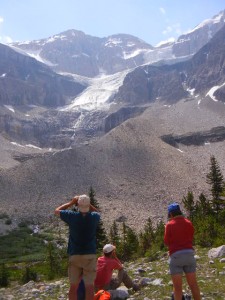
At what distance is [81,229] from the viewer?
10.5 meters

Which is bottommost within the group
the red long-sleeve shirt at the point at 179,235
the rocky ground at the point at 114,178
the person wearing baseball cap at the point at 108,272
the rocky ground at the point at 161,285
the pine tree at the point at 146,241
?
the pine tree at the point at 146,241

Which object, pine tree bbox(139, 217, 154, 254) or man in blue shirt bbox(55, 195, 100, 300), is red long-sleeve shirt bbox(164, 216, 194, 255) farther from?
pine tree bbox(139, 217, 154, 254)

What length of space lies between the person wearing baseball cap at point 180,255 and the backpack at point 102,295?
244 centimetres

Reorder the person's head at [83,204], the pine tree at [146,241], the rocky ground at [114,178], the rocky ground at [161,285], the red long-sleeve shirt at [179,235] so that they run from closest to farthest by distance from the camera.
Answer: the person's head at [83,204], the red long-sleeve shirt at [179,235], the rocky ground at [161,285], the pine tree at [146,241], the rocky ground at [114,178]

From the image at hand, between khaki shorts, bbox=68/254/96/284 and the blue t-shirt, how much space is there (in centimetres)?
14

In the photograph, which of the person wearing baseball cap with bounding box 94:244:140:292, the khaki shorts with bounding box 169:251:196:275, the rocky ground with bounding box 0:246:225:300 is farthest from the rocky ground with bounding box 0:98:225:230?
the khaki shorts with bounding box 169:251:196:275

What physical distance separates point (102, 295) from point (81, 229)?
295cm

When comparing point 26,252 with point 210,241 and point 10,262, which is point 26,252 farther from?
point 210,241

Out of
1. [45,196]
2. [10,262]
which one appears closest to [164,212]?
[45,196]

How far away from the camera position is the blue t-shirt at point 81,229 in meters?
10.5

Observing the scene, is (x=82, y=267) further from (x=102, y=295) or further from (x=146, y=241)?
(x=146, y=241)

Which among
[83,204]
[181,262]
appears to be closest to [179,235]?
[181,262]

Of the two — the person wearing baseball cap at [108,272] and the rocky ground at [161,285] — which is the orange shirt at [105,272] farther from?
the rocky ground at [161,285]

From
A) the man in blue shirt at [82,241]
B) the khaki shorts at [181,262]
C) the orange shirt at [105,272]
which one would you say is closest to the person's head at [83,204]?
the man in blue shirt at [82,241]
